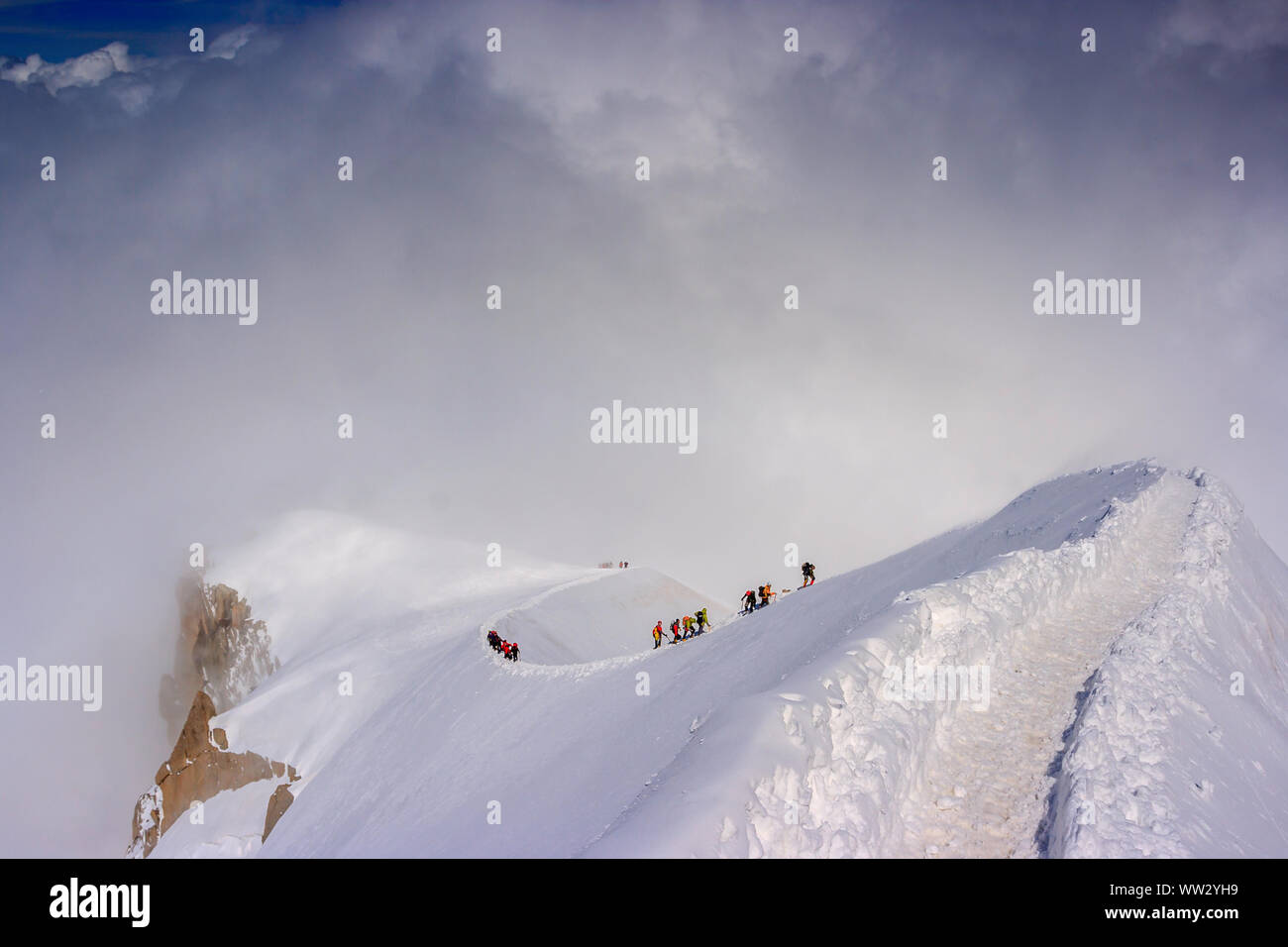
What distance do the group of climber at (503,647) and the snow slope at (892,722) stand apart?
69 cm

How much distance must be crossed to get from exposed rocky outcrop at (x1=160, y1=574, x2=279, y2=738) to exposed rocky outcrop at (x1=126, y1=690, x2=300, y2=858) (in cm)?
1095

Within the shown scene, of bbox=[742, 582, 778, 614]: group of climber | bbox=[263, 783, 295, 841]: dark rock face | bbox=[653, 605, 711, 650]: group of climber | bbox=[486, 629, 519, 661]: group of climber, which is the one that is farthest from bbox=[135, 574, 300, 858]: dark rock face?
bbox=[742, 582, 778, 614]: group of climber

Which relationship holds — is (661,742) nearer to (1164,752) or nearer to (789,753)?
(789,753)

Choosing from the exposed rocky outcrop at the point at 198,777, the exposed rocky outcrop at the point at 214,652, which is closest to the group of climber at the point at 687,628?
the exposed rocky outcrop at the point at 198,777

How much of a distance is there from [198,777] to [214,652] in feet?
90.4

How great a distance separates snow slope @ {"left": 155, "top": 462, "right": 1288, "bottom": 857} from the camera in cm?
936

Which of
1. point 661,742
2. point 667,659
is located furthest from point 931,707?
point 667,659

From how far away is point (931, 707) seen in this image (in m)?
11.8

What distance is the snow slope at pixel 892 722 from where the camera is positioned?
9.36 metres

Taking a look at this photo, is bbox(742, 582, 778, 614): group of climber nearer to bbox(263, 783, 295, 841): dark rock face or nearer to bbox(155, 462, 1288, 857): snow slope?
bbox(155, 462, 1288, 857): snow slope

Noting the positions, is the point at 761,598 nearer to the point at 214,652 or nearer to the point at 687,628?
the point at 687,628

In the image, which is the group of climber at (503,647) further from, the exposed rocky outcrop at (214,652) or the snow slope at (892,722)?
the exposed rocky outcrop at (214,652)

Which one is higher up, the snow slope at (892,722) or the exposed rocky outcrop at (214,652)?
the snow slope at (892,722)
